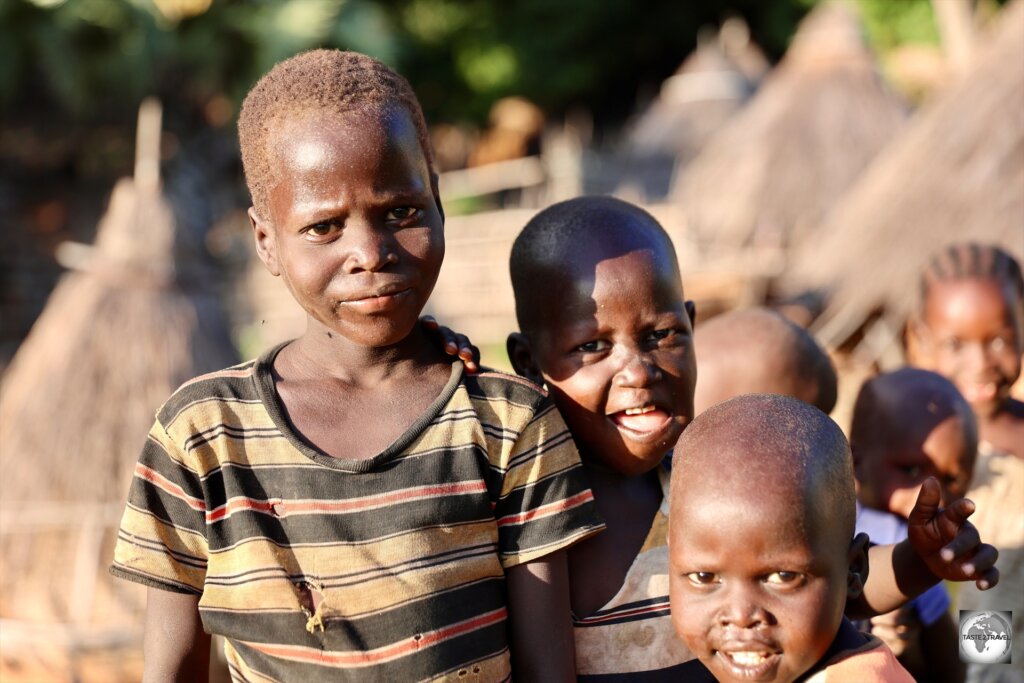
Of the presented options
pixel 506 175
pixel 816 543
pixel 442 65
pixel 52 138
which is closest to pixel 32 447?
pixel 816 543

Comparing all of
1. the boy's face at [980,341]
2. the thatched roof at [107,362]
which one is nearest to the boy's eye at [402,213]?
the boy's face at [980,341]

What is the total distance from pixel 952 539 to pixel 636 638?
57 centimetres

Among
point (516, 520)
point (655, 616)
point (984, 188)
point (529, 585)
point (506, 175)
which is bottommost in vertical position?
point (655, 616)

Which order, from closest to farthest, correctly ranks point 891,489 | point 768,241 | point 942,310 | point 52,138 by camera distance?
point 891,489 → point 942,310 → point 768,241 → point 52,138

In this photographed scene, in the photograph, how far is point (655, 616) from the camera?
6.08 feet

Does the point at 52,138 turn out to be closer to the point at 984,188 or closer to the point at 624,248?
the point at 984,188

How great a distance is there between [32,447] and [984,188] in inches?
195

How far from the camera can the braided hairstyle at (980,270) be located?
10.4 ft

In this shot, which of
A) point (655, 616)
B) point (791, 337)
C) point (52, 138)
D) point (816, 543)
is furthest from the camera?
point (52, 138)

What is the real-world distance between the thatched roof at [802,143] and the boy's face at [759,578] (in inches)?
457

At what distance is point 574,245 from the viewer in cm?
196

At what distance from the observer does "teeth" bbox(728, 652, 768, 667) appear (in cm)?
156

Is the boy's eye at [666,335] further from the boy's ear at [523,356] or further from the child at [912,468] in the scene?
the child at [912,468]

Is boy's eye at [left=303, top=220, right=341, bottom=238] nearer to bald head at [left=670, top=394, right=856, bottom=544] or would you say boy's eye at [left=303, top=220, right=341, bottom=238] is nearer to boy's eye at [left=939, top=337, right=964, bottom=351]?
bald head at [left=670, top=394, right=856, bottom=544]
